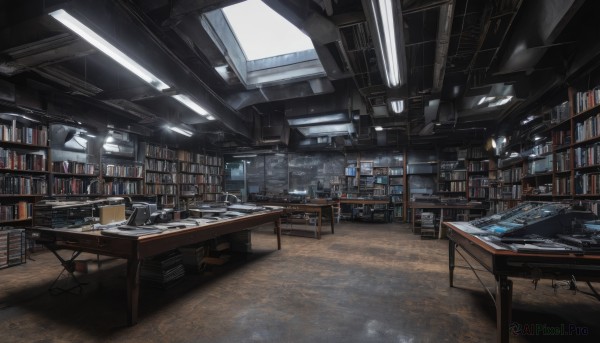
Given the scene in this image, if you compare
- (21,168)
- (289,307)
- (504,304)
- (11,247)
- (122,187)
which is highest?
(21,168)

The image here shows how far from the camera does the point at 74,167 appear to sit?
529 cm

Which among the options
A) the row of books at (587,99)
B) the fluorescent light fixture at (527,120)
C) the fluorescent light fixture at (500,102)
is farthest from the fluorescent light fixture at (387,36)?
the fluorescent light fixture at (527,120)

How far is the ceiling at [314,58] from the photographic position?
8.36 ft

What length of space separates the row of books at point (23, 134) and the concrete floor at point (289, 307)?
2.07 meters

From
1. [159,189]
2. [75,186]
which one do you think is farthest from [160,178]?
[75,186]

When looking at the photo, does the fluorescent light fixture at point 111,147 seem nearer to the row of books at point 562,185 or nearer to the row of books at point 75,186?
the row of books at point 75,186

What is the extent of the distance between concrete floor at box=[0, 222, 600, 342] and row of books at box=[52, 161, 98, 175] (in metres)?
1.97

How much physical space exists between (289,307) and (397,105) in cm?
382

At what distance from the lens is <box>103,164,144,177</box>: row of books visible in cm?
597

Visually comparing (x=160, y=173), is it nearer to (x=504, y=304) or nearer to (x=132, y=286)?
(x=132, y=286)

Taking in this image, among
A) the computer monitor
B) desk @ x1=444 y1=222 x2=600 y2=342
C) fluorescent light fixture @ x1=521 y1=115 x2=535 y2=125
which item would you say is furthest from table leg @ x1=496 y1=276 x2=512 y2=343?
fluorescent light fixture @ x1=521 y1=115 x2=535 y2=125

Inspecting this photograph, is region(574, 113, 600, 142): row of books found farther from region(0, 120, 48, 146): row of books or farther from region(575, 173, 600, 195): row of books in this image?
region(0, 120, 48, 146): row of books

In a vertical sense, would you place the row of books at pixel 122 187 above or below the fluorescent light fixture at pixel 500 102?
below

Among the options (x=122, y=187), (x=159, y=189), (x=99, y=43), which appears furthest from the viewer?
(x=159, y=189)
